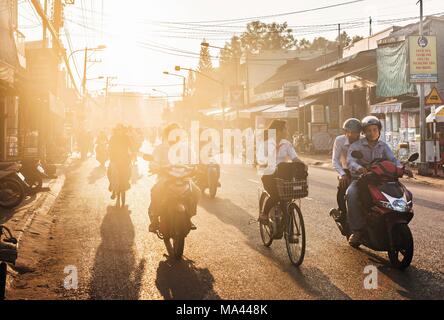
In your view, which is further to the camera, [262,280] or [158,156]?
[158,156]

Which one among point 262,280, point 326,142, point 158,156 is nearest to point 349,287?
point 262,280

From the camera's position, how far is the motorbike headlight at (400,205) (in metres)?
5.84

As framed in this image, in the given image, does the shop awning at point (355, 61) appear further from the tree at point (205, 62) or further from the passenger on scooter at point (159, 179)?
the tree at point (205, 62)

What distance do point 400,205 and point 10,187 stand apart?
8.89m

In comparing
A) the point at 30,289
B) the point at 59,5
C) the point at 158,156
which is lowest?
the point at 30,289

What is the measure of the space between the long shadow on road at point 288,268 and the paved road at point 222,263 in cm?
1

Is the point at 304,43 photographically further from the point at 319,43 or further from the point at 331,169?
the point at 331,169

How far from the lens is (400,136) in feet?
86.6

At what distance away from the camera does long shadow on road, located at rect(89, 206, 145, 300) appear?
529cm

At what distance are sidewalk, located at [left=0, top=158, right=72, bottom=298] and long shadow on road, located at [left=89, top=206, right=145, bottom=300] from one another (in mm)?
895

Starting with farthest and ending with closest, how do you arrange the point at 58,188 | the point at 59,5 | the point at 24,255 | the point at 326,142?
1. the point at 326,142
2. the point at 59,5
3. the point at 58,188
4. the point at 24,255

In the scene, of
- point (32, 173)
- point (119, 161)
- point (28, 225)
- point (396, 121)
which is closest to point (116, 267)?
point (28, 225)
